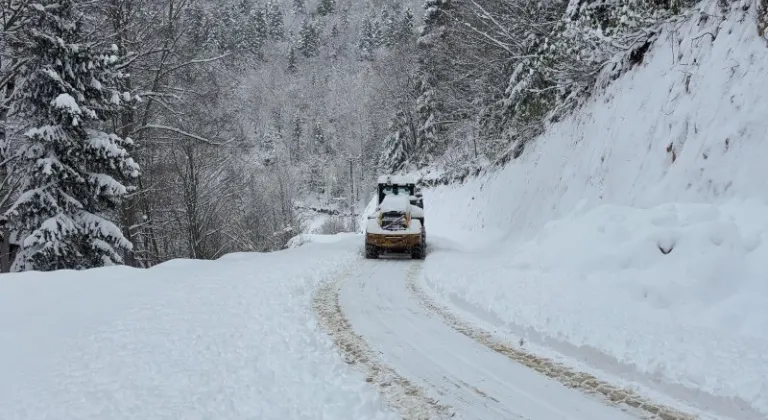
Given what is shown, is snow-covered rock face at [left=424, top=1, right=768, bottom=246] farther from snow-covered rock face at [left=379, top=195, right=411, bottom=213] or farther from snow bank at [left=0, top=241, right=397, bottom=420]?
snow bank at [left=0, top=241, right=397, bottom=420]

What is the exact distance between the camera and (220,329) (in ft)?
22.1

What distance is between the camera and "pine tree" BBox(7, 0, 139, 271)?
41.3ft

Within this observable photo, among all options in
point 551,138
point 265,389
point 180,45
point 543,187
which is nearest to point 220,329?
point 265,389

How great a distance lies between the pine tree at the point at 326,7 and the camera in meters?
136

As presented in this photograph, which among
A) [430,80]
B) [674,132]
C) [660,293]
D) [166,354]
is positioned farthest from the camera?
[430,80]

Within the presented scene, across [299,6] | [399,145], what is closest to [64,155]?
[399,145]

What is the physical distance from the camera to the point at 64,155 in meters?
13.1

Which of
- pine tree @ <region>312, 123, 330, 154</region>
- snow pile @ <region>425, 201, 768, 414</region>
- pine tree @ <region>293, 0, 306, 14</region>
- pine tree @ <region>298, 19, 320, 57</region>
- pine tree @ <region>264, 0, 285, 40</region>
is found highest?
pine tree @ <region>293, 0, 306, 14</region>

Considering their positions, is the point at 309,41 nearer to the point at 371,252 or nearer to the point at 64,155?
the point at 371,252

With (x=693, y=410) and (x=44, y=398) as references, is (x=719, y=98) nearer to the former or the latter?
(x=693, y=410)

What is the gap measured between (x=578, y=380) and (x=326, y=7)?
14542cm

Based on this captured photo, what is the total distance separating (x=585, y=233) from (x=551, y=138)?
688cm

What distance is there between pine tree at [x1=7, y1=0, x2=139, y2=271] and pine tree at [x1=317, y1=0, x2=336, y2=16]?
132 metres

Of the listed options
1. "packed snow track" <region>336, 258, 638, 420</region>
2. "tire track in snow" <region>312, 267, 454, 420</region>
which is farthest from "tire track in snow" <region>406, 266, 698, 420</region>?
"tire track in snow" <region>312, 267, 454, 420</region>
